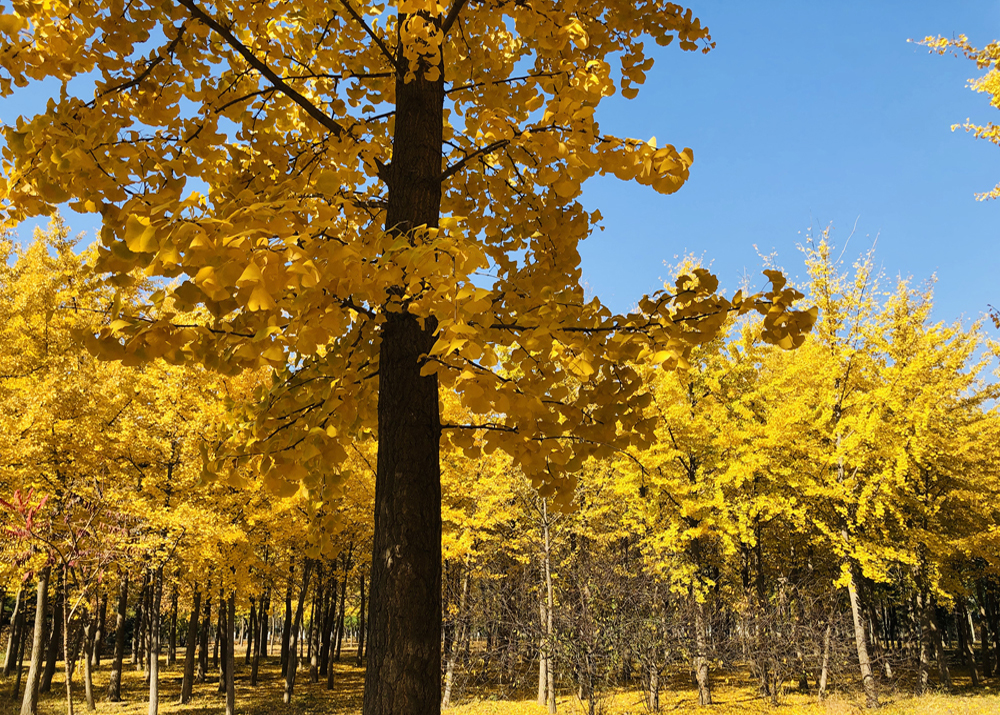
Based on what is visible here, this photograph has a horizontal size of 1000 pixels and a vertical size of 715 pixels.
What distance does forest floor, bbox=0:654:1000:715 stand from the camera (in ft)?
36.3

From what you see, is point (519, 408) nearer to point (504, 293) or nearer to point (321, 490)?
point (504, 293)

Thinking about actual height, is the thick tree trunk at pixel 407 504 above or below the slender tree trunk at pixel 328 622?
above

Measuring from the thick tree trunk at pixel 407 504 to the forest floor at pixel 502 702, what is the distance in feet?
29.2

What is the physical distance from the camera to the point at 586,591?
33.0 feet

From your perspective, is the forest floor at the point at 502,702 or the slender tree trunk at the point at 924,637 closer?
the forest floor at the point at 502,702

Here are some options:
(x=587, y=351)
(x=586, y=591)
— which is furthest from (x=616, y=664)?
(x=587, y=351)

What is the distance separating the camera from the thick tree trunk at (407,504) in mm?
1962

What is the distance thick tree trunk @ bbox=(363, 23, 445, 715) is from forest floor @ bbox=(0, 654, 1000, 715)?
889cm

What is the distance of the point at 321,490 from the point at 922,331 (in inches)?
808

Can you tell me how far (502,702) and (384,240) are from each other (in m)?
15.0

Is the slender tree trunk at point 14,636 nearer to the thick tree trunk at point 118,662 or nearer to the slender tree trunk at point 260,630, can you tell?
the thick tree trunk at point 118,662

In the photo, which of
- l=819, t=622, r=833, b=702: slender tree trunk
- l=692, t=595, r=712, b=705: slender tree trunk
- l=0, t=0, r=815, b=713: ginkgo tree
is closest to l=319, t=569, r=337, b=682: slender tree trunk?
l=692, t=595, r=712, b=705: slender tree trunk

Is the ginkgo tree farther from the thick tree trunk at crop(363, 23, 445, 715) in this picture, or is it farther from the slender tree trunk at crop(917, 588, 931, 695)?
the slender tree trunk at crop(917, 588, 931, 695)

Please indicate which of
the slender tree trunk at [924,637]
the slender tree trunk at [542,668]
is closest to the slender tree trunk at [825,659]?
the slender tree trunk at [542,668]
